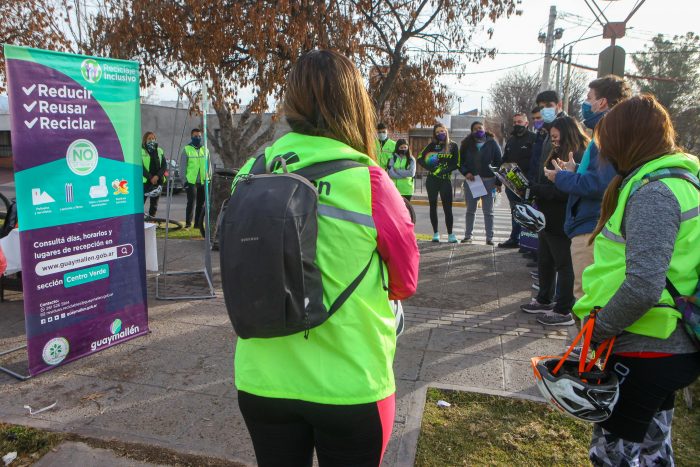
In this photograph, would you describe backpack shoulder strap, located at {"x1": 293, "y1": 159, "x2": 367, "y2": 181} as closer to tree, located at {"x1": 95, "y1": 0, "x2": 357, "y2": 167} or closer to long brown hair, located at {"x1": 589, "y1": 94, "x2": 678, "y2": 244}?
long brown hair, located at {"x1": 589, "y1": 94, "x2": 678, "y2": 244}

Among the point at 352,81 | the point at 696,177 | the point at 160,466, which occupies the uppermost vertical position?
the point at 352,81

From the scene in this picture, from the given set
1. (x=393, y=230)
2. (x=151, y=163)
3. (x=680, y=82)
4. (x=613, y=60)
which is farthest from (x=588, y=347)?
(x=680, y=82)

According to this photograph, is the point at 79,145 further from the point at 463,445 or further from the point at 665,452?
the point at 665,452

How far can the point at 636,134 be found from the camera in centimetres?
202

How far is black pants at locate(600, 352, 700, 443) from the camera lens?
1931 millimetres

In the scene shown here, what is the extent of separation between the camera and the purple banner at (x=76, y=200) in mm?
3576

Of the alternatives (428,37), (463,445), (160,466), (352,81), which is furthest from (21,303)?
A: (428,37)

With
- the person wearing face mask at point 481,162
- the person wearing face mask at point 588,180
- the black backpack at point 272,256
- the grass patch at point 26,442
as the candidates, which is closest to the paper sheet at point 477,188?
the person wearing face mask at point 481,162

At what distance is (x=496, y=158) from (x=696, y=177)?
6.91 metres

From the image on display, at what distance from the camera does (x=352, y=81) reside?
163cm

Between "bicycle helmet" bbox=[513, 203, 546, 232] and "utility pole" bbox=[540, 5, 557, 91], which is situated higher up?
"utility pole" bbox=[540, 5, 557, 91]

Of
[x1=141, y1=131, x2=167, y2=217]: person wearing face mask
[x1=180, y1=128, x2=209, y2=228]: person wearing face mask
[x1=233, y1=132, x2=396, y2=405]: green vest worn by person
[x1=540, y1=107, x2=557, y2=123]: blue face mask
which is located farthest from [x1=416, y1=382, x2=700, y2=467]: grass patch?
[x1=141, y1=131, x2=167, y2=217]: person wearing face mask

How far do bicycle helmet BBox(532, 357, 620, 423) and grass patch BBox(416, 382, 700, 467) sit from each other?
43.1 inches

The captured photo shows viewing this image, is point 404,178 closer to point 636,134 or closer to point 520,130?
point 520,130
